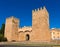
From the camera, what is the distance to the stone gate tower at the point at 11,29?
27.4 metres

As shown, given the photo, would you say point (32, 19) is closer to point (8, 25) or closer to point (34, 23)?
point (34, 23)

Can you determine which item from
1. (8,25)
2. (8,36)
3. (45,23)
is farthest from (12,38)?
(45,23)

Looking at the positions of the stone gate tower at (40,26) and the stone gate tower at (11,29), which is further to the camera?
Result: the stone gate tower at (11,29)

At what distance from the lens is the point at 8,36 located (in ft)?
90.3

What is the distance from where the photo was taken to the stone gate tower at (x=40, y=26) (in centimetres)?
2221

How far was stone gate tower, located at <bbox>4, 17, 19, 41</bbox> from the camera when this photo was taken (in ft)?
89.9

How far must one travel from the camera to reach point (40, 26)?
22.9 m

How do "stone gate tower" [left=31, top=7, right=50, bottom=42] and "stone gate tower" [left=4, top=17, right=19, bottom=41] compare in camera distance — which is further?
"stone gate tower" [left=4, top=17, right=19, bottom=41]

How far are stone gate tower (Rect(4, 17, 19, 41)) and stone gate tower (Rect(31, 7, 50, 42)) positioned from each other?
5.83 metres

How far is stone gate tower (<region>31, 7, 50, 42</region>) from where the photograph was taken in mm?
22209

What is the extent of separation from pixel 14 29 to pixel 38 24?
7.03 m

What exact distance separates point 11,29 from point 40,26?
24.9 feet

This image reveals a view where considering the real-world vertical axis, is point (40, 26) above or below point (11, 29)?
above

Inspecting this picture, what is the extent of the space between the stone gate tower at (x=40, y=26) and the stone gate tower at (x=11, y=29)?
5.83 metres
